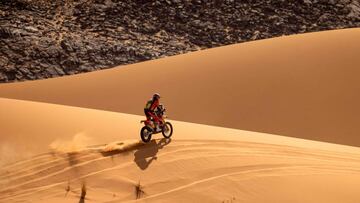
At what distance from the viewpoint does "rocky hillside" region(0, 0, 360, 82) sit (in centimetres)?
2117

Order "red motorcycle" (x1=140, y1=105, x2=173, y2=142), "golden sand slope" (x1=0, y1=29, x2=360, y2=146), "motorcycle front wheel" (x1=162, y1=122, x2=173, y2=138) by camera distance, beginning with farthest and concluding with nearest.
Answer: "golden sand slope" (x1=0, y1=29, x2=360, y2=146) < "motorcycle front wheel" (x1=162, y1=122, x2=173, y2=138) < "red motorcycle" (x1=140, y1=105, x2=173, y2=142)

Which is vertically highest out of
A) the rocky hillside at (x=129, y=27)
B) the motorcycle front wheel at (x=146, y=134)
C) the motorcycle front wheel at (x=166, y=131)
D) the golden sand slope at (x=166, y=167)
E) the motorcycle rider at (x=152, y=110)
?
the rocky hillside at (x=129, y=27)

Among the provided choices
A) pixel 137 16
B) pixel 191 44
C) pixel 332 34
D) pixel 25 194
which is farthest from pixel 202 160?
pixel 137 16

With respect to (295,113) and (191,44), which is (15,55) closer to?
(191,44)

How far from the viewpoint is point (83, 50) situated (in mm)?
21750

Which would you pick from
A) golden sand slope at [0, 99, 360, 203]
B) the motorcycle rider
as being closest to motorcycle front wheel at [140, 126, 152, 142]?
golden sand slope at [0, 99, 360, 203]

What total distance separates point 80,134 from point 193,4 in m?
17.7

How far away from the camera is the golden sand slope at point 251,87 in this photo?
1413 cm

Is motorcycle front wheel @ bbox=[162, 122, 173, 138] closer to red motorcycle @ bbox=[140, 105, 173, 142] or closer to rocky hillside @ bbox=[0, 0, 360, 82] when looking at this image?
red motorcycle @ bbox=[140, 105, 173, 142]

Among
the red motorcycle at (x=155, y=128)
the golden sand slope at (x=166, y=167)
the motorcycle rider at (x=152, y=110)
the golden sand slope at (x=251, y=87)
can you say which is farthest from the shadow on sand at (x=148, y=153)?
the golden sand slope at (x=251, y=87)

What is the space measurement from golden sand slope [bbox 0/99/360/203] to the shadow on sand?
0.02 meters

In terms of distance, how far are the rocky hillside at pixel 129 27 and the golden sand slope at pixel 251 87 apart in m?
1.92

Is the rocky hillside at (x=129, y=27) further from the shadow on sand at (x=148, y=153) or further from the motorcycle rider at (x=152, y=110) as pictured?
the shadow on sand at (x=148, y=153)

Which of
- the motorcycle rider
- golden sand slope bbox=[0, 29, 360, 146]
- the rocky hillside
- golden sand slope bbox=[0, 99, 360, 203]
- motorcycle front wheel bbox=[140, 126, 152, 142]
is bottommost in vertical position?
golden sand slope bbox=[0, 99, 360, 203]
